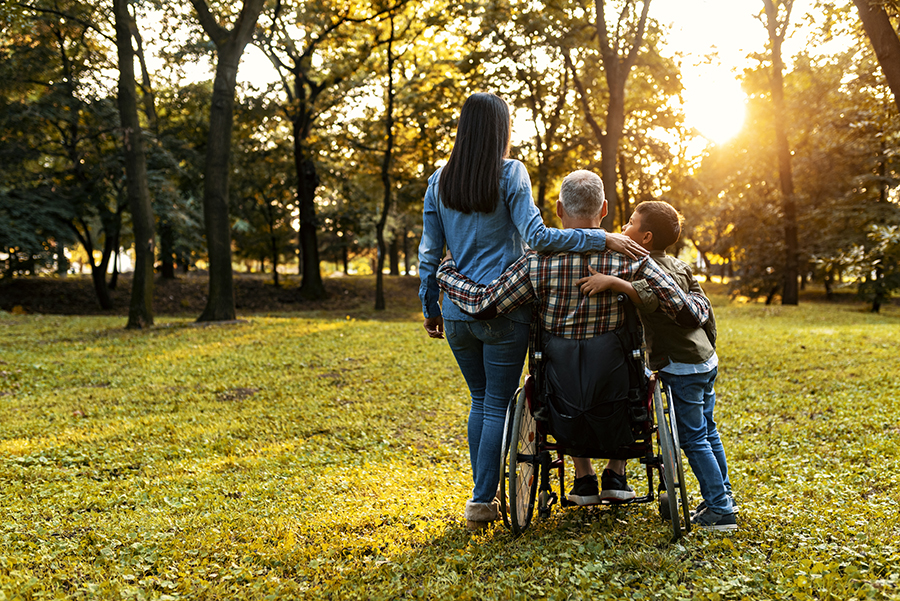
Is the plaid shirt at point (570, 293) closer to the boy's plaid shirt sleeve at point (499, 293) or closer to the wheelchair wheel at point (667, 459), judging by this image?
the boy's plaid shirt sleeve at point (499, 293)

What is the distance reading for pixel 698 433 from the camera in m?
3.48

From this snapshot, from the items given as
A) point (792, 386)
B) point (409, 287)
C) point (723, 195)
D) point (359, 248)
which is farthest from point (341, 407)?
point (359, 248)

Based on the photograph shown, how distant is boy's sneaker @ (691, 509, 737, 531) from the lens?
344 cm

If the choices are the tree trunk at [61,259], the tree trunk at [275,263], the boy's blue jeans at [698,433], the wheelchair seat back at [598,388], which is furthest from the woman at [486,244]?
the tree trunk at [275,263]

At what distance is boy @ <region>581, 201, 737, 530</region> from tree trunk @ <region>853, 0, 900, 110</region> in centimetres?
439

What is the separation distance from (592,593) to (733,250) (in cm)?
2595

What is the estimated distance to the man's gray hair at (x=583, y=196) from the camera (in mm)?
3221

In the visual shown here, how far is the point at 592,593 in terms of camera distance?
277 cm

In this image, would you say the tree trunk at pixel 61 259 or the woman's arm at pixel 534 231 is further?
the tree trunk at pixel 61 259

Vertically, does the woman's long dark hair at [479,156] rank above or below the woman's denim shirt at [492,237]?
above

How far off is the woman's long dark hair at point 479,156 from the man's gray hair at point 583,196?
0.36 meters

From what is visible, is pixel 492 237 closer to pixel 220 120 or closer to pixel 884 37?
pixel 884 37

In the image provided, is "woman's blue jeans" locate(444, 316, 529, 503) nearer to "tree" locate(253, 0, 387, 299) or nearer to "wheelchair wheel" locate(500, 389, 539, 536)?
"wheelchair wheel" locate(500, 389, 539, 536)

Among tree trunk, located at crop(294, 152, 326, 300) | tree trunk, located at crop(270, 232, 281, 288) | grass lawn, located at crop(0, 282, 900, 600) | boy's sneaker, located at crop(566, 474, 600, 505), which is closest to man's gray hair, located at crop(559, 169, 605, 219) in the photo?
boy's sneaker, located at crop(566, 474, 600, 505)
